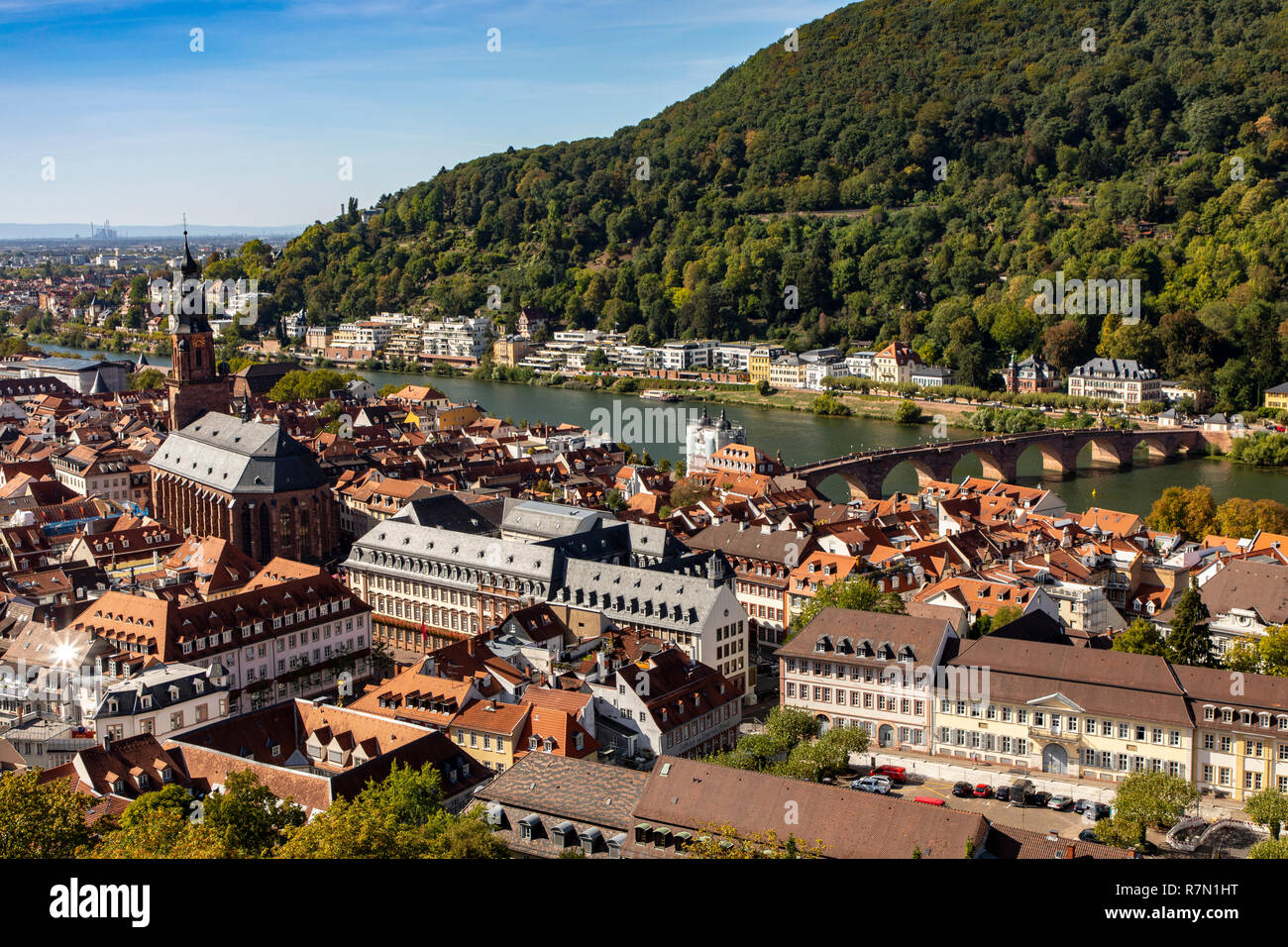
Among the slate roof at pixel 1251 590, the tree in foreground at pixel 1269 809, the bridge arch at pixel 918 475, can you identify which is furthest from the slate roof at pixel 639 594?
the bridge arch at pixel 918 475

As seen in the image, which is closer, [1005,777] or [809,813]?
[809,813]

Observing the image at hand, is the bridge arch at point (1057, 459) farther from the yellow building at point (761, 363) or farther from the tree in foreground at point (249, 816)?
the tree in foreground at point (249, 816)

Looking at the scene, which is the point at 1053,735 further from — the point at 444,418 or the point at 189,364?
the point at 444,418

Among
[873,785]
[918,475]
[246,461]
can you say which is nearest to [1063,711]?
[873,785]

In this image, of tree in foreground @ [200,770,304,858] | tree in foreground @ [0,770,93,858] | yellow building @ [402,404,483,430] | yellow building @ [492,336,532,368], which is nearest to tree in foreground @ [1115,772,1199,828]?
tree in foreground @ [200,770,304,858]
